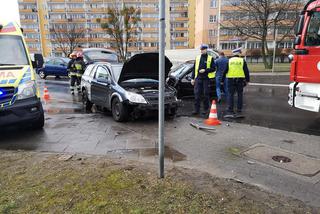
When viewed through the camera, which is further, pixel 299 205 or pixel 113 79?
pixel 113 79

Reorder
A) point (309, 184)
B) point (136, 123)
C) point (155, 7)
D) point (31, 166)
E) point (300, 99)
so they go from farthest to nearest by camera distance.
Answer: point (155, 7)
point (136, 123)
point (300, 99)
point (31, 166)
point (309, 184)

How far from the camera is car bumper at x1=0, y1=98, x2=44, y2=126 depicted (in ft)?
18.2

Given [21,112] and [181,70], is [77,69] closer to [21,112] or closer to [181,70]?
[181,70]

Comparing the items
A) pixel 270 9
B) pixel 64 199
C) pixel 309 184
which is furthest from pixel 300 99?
pixel 270 9

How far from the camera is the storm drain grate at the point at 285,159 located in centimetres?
425

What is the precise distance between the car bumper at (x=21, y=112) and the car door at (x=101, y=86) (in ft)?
7.18

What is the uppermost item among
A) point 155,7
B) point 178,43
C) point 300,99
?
point 155,7

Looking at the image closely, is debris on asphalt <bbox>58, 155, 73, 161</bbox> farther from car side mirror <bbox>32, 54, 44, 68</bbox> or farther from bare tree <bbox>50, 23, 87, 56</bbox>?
bare tree <bbox>50, 23, 87, 56</bbox>

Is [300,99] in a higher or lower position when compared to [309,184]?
higher

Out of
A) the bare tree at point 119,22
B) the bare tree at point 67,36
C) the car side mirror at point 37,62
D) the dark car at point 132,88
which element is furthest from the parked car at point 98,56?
the bare tree at point 67,36

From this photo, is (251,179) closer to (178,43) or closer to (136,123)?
(136,123)

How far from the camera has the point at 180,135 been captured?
20.2 feet

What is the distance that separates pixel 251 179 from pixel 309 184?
0.78 m

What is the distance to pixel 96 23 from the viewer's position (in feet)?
255
